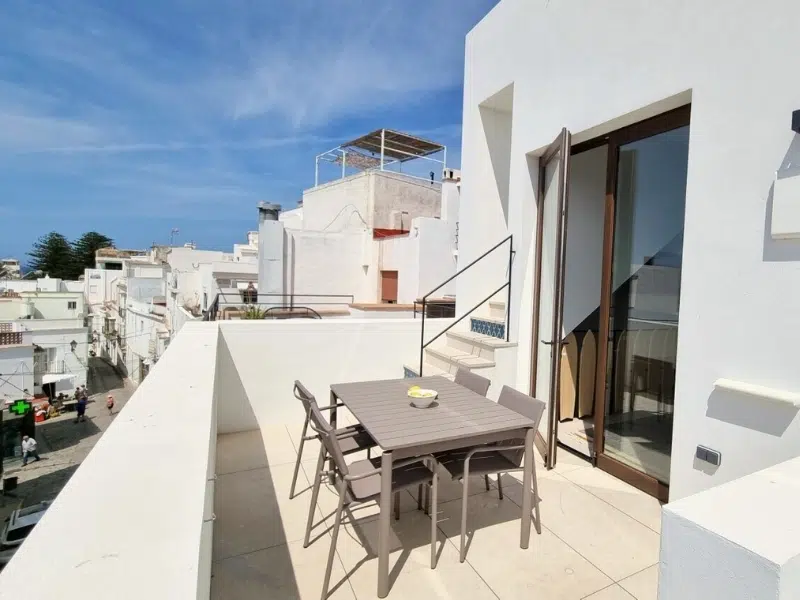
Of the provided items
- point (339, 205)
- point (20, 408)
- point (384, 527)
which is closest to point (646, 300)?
point (384, 527)

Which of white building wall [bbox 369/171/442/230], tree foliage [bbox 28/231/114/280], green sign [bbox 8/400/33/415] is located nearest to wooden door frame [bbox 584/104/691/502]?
white building wall [bbox 369/171/442/230]

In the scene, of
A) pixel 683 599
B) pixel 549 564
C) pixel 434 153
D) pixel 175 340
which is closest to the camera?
pixel 683 599

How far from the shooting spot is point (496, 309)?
17.6ft

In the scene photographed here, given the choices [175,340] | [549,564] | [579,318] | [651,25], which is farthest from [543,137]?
[175,340]

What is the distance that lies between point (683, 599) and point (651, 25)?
340cm

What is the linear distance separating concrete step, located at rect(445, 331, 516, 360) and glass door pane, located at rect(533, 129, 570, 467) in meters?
0.47

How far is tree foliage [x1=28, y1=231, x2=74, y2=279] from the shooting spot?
47.5m

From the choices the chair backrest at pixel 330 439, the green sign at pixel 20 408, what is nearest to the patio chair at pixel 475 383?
the chair backrest at pixel 330 439

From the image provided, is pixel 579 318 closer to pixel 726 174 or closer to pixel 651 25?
pixel 726 174

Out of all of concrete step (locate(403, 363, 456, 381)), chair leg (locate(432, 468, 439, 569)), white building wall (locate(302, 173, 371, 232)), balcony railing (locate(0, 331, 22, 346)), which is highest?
white building wall (locate(302, 173, 371, 232))

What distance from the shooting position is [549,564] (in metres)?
2.32

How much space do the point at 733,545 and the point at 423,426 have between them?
4.72 feet

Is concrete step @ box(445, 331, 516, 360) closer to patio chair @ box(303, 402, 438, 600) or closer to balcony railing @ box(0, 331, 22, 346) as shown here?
patio chair @ box(303, 402, 438, 600)

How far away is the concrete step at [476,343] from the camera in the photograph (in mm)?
4238
